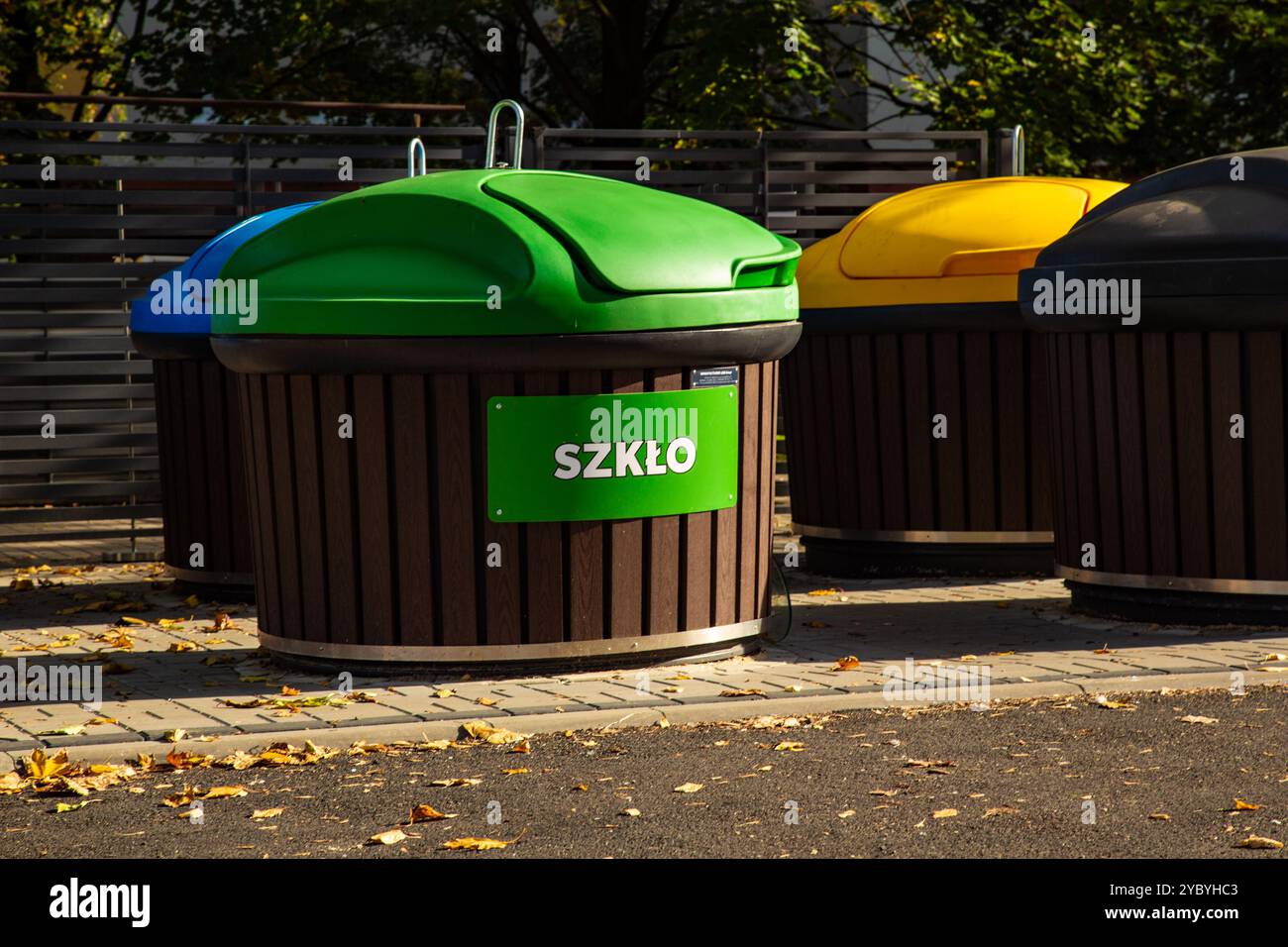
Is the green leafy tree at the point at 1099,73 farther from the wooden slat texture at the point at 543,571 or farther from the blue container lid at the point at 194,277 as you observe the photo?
the wooden slat texture at the point at 543,571

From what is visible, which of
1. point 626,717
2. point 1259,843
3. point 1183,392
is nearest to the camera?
point 1259,843

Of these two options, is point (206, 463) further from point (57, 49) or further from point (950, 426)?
point (57, 49)

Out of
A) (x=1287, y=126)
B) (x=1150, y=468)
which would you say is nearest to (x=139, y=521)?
(x=1150, y=468)

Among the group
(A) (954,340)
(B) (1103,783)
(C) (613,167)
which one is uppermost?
(C) (613,167)

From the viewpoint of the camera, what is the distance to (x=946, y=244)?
8555 mm

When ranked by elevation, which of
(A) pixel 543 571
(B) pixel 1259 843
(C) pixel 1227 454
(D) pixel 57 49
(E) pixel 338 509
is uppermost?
(D) pixel 57 49

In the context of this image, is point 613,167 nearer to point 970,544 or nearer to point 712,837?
point 970,544

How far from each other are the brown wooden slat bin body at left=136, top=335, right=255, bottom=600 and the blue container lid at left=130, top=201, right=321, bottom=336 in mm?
67

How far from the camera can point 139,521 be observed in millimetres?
10273

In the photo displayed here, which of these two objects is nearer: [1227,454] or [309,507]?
[309,507]

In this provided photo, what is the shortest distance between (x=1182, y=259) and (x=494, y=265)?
257cm

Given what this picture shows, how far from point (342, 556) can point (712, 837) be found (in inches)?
90.1

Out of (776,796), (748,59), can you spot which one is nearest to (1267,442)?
(776,796)

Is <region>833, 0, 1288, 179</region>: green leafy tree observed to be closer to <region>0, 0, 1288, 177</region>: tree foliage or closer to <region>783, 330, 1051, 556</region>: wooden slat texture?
<region>0, 0, 1288, 177</region>: tree foliage
